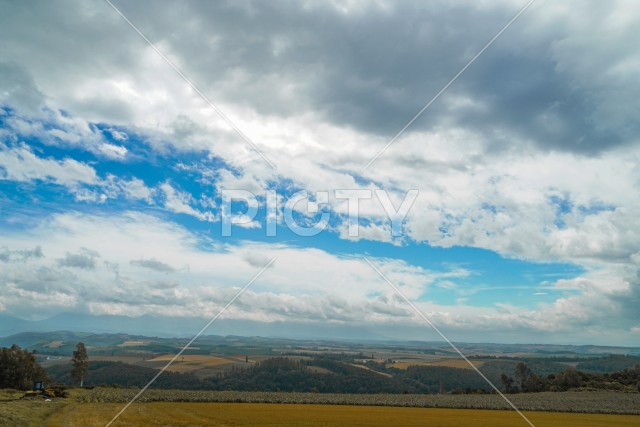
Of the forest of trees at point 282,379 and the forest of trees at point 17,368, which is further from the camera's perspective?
the forest of trees at point 282,379

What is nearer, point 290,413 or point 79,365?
point 290,413

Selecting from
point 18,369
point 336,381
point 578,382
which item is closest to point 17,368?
point 18,369

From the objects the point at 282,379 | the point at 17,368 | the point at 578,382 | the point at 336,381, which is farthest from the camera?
the point at 282,379

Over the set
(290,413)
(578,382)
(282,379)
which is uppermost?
(290,413)

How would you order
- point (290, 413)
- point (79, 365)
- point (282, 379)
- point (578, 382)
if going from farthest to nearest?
point (282, 379) < point (79, 365) < point (578, 382) < point (290, 413)

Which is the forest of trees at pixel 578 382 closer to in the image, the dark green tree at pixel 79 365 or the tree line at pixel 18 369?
the dark green tree at pixel 79 365

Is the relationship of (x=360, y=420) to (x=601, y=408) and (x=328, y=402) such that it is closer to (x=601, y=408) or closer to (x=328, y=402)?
(x=328, y=402)

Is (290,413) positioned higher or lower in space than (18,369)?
lower

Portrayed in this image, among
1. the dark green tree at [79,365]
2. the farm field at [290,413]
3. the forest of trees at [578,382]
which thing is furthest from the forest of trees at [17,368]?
the forest of trees at [578,382]

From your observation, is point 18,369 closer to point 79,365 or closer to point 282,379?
point 79,365

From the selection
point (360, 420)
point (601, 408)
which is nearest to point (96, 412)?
point (360, 420)

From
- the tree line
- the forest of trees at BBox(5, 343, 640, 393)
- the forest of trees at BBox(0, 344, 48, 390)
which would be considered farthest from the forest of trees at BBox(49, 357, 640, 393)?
the forest of trees at BBox(0, 344, 48, 390)

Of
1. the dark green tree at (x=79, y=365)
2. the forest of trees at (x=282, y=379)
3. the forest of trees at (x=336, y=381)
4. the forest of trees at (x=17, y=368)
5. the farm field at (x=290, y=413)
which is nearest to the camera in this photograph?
the farm field at (x=290, y=413)

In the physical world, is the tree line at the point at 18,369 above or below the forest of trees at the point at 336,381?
above
